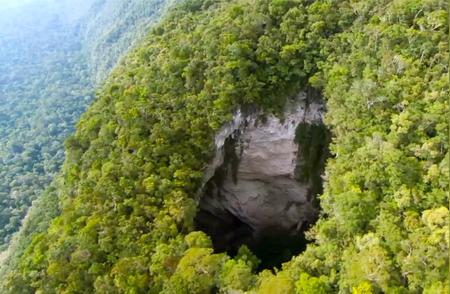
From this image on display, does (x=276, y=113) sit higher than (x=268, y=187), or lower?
higher

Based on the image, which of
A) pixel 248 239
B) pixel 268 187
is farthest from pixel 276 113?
pixel 248 239

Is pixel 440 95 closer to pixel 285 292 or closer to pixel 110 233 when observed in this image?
pixel 285 292

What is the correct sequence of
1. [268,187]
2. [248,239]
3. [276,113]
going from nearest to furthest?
1. [276,113]
2. [268,187]
3. [248,239]

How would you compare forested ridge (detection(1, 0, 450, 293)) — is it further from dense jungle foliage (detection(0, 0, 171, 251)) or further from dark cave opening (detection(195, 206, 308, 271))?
dense jungle foliage (detection(0, 0, 171, 251))

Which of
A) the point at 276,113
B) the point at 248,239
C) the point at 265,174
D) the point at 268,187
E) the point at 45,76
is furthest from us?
the point at 45,76

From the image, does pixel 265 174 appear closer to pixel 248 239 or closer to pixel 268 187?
pixel 268 187

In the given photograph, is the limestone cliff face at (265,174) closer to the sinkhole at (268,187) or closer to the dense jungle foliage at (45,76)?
the sinkhole at (268,187)

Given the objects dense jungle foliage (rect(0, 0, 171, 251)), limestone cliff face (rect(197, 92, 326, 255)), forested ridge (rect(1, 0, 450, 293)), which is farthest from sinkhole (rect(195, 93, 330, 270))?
dense jungle foliage (rect(0, 0, 171, 251))

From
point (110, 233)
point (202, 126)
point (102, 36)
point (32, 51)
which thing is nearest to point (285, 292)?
point (110, 233)
